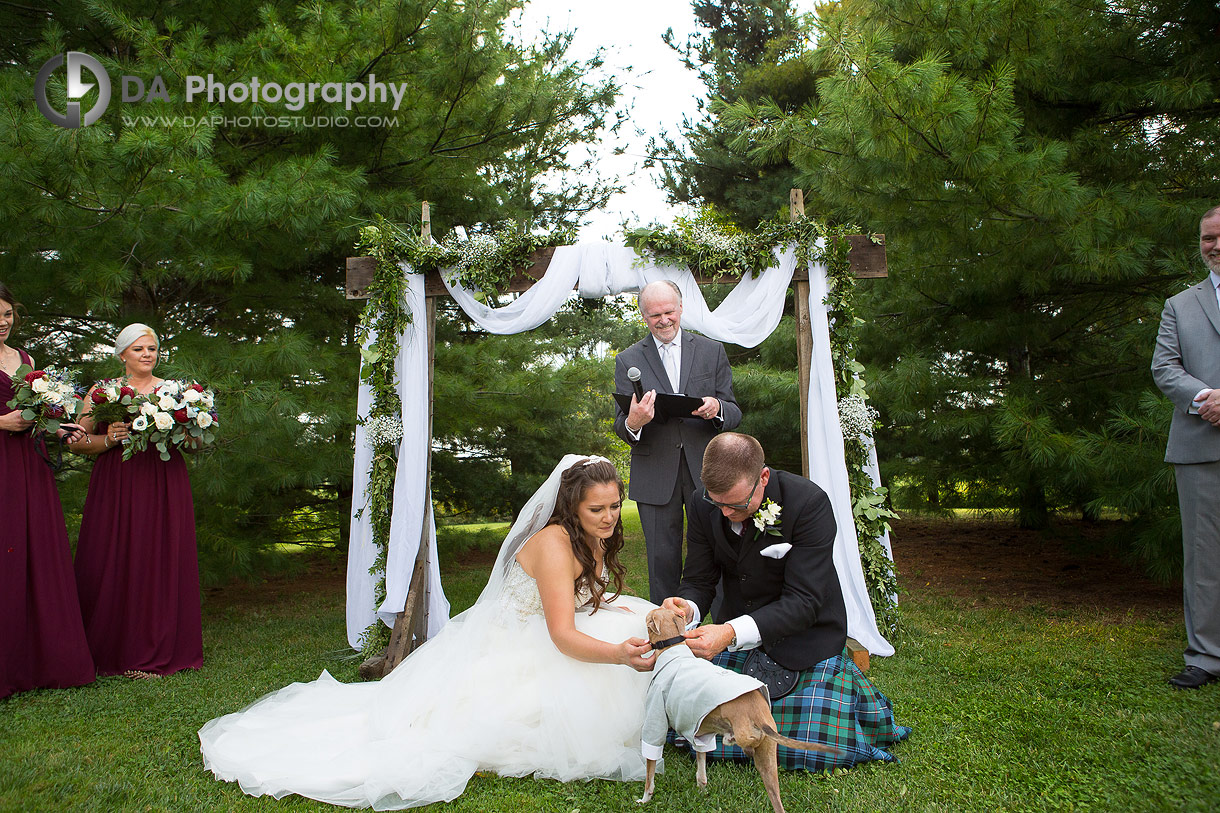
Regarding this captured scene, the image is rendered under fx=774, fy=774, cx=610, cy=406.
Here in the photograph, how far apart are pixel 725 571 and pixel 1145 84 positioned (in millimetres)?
4713

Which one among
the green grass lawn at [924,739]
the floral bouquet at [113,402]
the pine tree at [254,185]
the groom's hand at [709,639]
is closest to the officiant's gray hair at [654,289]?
the groom's hand at [709,639]

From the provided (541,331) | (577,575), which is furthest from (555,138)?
(577,575)

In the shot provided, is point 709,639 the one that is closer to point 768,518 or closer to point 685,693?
point 685,693

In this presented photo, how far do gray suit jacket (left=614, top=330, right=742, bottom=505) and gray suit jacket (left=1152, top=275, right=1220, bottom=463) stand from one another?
2.04m

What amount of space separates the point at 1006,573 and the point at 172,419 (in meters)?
6.86

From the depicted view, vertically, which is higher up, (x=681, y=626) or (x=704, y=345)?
(x=704, y=345)

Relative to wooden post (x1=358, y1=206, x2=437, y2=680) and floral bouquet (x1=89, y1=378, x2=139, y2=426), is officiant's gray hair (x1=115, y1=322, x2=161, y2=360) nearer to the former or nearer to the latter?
floral bouquet (x1=89, y1=378, x2=139, y2=426)

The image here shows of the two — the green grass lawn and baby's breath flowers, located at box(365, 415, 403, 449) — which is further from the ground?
baby's breath flowers, located at box(365, 415, 403, 449)

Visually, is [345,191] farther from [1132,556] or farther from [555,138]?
[1132,556]

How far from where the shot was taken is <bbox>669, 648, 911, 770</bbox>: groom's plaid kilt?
2.87 m

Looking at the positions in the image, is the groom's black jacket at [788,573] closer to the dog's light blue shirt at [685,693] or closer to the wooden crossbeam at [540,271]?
the dog's light blue shirt at [685,693]

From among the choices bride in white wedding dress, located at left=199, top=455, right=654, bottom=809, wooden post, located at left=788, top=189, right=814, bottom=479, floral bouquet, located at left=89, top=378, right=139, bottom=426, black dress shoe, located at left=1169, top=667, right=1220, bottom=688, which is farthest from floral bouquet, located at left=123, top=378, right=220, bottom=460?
black dress shoe, located at left=1169, top=667, right=1220, bottom=688

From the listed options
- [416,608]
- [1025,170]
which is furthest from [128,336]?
[1025,170]

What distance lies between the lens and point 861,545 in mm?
4676
